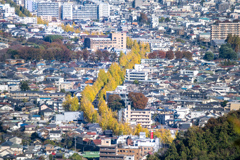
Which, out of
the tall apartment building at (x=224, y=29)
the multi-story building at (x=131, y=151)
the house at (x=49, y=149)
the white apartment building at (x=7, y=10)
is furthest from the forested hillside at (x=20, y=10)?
the multi-story building at (x=131, y=151)

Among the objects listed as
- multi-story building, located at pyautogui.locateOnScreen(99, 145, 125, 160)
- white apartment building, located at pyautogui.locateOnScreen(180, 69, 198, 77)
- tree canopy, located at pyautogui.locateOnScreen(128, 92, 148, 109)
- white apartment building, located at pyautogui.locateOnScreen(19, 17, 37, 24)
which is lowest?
multi-story building, located at pyautogui.locateOnScreen(99, 145, 125, 160)

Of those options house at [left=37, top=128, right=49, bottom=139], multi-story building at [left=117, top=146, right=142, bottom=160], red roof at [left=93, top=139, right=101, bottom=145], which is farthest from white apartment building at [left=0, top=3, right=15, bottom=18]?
multi-story building at [left=117, top=146, right=142, bottom=160]

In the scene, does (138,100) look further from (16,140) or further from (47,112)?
(16,140)

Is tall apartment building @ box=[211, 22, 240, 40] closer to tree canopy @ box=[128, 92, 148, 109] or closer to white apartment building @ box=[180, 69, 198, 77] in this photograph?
white apartment building @ box=[180, 69, 198, 77]

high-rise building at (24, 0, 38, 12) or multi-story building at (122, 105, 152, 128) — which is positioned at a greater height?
high-rise building at (24, 0, 38, 12)

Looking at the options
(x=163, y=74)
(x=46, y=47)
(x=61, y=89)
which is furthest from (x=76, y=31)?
(x=61, y=89)

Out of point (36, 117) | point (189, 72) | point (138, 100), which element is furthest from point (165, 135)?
point (189, 72)

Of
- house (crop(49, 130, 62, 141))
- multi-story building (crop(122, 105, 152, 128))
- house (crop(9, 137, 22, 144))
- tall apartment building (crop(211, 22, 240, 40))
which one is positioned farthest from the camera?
tall apartment building (crop(211, 22, 240, 40))

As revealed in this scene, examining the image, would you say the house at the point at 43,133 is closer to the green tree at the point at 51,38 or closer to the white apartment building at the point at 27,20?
the green tree at the point at 51,38
